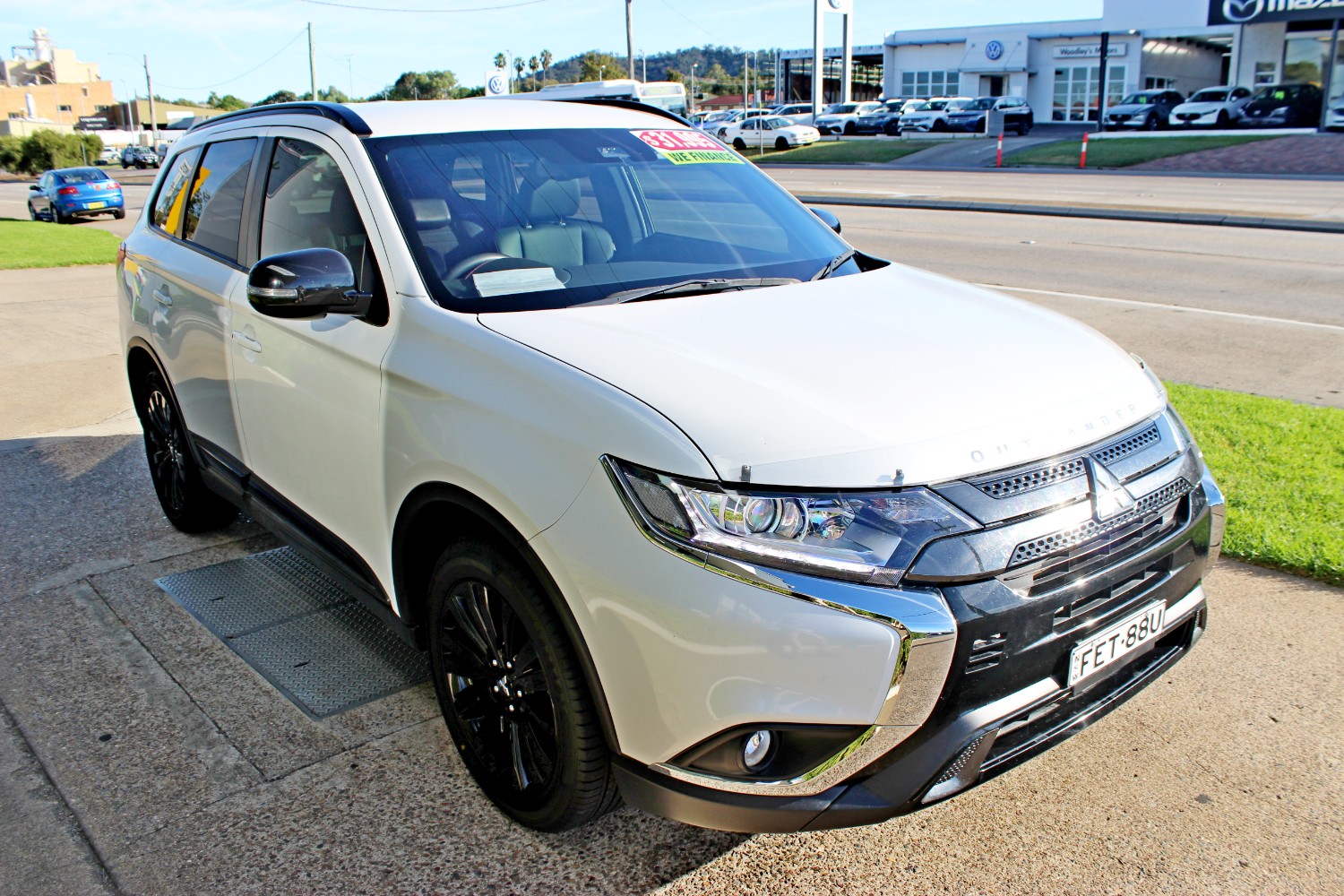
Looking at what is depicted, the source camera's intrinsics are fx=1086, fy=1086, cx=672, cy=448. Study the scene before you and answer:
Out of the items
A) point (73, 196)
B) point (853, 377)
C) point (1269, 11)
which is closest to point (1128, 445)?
point (853, 377)

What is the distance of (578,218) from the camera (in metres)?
3.47

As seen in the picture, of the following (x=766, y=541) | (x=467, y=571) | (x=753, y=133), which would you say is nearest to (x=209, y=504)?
(x=467, y=571)

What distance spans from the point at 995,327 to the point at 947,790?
1312 mm

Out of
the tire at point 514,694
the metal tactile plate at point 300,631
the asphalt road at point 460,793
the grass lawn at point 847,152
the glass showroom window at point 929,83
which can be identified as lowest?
the asphalt road at point 460,793

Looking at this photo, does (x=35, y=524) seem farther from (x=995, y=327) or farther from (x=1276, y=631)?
(x=1276, y=631)

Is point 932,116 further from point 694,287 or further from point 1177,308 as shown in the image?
point 694,287

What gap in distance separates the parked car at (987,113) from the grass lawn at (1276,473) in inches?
1725

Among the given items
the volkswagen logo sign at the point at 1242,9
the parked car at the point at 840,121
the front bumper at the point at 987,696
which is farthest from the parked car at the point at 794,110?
the front bumper at the point at 987,696

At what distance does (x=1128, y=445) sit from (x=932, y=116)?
163ft

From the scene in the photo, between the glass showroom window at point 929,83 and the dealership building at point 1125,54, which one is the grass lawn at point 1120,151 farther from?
the glass showroom window at point 929,83

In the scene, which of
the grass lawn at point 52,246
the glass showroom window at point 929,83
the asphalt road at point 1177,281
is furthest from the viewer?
the glass showroom window at point 929,83

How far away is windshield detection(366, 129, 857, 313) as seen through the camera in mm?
3125

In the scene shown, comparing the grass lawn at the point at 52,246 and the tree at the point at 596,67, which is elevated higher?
the tree at the point at 596,67

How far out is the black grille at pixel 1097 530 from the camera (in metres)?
2.29
